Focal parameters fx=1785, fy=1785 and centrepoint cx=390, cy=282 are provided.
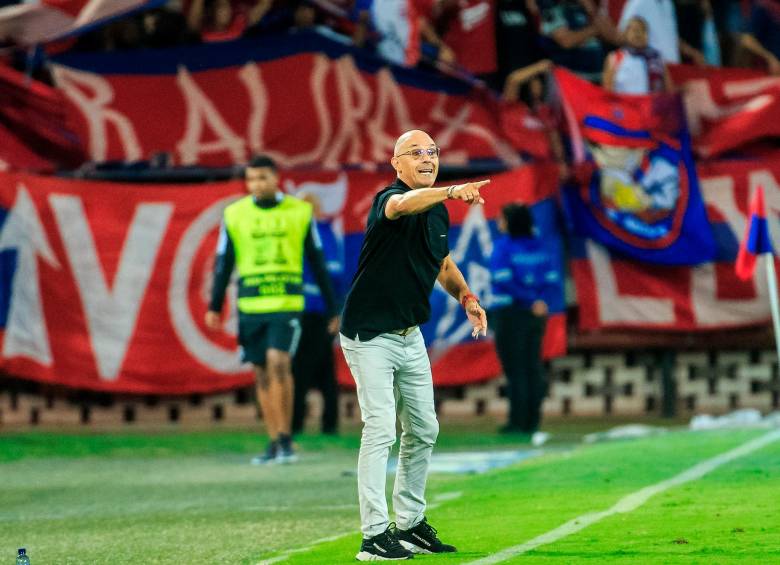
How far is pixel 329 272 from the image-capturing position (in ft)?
55.4

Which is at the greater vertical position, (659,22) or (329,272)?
(659,22)

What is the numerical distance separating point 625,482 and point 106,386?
25.4 feet

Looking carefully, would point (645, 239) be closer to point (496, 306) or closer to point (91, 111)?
point (496, 306)

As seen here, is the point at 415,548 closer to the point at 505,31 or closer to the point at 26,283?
the point at 26,283

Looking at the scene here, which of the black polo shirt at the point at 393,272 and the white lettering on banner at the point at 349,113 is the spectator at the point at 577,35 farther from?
the black polo shirt at the point at 393,272

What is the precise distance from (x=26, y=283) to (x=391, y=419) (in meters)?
10.1

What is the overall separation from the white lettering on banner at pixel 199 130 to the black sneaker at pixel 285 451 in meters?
4.71

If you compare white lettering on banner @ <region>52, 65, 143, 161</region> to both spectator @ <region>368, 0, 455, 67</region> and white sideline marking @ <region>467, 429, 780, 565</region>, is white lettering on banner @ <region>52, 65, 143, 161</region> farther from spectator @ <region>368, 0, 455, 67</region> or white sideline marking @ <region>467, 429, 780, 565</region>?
white sideline marking @ <region>467, 429, 780, 565</region>

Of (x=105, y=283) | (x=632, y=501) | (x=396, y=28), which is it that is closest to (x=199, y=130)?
(x=105, y=283)

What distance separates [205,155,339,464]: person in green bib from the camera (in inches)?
537

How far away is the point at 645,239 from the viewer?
1803 centimetres

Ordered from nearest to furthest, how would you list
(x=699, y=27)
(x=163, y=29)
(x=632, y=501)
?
1. (x=632, y=501)
2. (x=163, y=29)
3. (x=699, y=27)

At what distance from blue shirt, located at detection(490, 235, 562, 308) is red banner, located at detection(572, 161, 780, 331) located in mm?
1702

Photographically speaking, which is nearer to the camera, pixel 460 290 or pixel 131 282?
pixel 460 290
